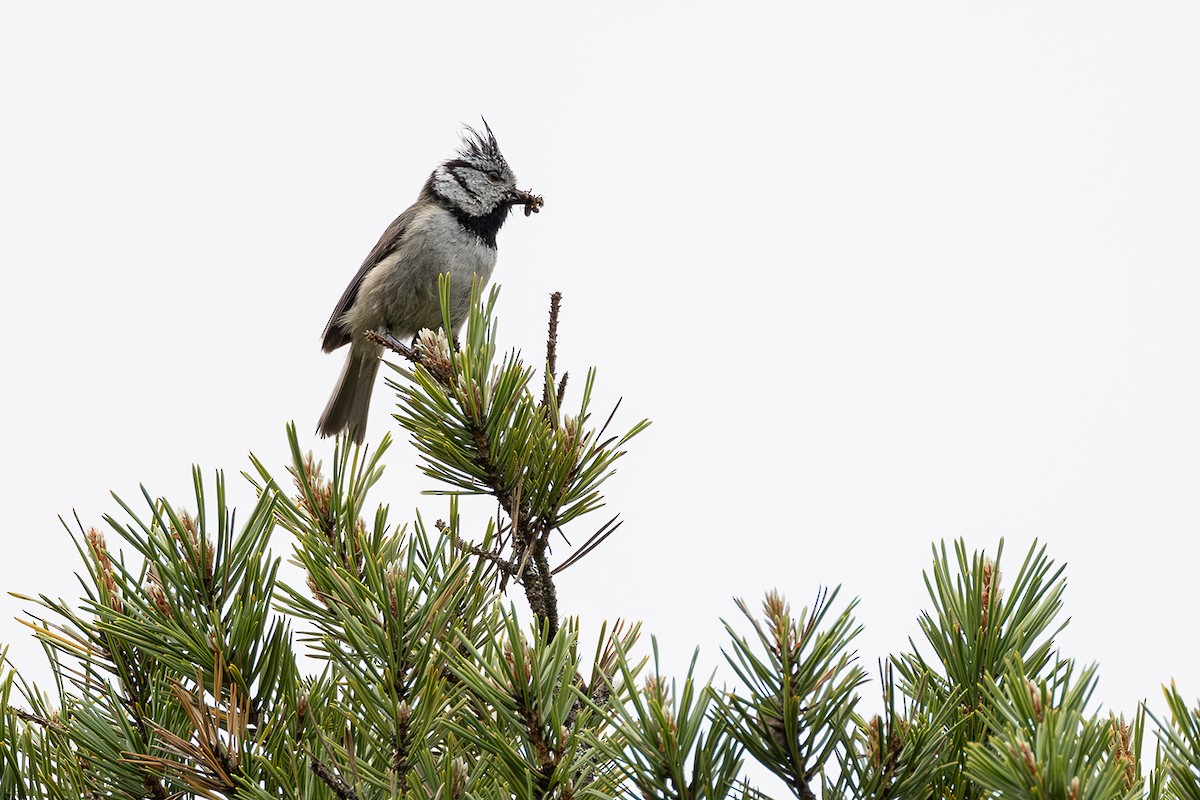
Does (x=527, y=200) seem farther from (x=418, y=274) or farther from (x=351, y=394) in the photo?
(x=351, y=394)

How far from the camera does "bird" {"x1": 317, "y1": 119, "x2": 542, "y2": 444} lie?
6.14 m

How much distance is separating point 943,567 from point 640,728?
20.9 inches

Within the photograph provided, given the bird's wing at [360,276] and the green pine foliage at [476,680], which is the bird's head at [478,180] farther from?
the green pine foliage at [476,680]

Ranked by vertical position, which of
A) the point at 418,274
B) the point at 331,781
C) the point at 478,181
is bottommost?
the point at 331,781

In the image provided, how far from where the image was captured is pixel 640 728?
1335 millimetres

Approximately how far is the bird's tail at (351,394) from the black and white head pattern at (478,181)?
3.54 feet

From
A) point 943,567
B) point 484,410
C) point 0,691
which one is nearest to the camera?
point 943,567

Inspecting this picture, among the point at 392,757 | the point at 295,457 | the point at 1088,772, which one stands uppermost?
the point at 295,457

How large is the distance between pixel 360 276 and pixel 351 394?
735 millimetres

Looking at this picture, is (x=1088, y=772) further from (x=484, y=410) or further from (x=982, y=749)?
(x=484, y=410)

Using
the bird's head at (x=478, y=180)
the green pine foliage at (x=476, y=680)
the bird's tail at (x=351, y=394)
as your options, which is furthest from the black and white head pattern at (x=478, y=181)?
the green pine foliage at (x=476, y=680)

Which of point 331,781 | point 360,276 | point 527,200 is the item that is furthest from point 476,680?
point 360,276

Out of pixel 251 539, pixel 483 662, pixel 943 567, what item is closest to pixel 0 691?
pixel 251 539

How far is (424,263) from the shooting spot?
6.14 metres
